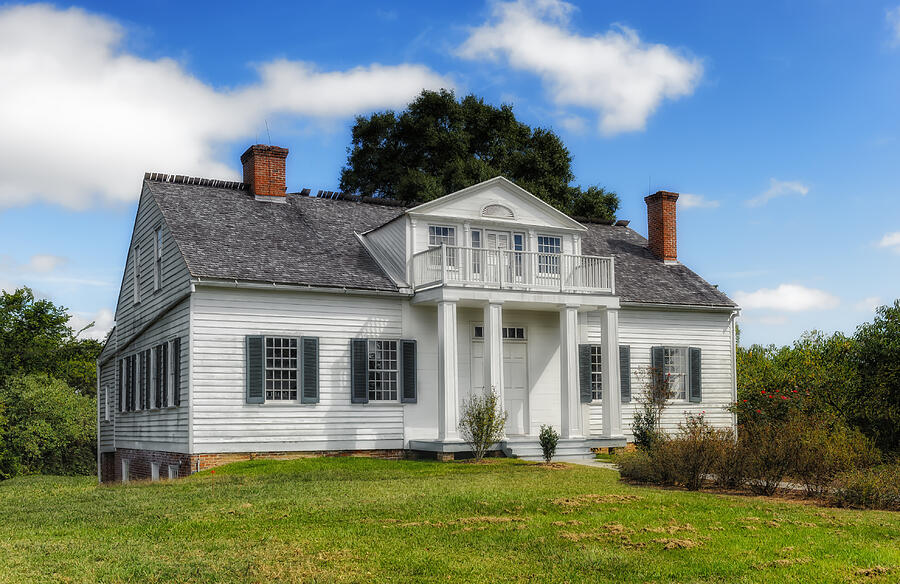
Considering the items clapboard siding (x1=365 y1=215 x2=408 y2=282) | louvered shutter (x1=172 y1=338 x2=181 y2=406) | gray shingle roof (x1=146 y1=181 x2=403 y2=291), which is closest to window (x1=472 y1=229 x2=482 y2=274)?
clapboard siding (x1=365 y1=215 x2=408 y2=282)

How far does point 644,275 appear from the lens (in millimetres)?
26266

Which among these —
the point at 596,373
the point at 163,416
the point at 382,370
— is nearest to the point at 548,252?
the point at 596,373

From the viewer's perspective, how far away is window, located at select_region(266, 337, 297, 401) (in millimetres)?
19656

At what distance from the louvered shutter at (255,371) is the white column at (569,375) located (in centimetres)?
708

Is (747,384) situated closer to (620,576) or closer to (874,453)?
(874,453)

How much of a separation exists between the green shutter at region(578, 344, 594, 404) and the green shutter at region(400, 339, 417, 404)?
462 cm

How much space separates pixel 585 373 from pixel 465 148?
18522 millimetres

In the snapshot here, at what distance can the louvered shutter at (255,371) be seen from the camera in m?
19.3

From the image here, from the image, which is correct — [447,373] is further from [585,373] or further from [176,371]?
[176,371]

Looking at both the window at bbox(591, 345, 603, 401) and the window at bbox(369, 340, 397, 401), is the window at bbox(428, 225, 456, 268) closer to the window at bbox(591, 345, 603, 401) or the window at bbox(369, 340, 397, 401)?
the window at bbox(369, 340, 397, 401)

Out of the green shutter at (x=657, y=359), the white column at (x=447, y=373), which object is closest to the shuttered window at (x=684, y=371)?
the green shutter at (x=657, y=359)

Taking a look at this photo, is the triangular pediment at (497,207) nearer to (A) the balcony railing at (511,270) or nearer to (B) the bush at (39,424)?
(A) the balcony railing at (511,270)

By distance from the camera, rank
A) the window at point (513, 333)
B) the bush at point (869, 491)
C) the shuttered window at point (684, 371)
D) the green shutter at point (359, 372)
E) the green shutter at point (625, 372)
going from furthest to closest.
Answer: the shuttered window at point (684, 371) < the green shutter at point (625, 372) < the window at point (513, 333) < the green shutter at point (359, 372) < the bush at point (869, 491)

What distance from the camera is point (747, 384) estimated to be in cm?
2520
